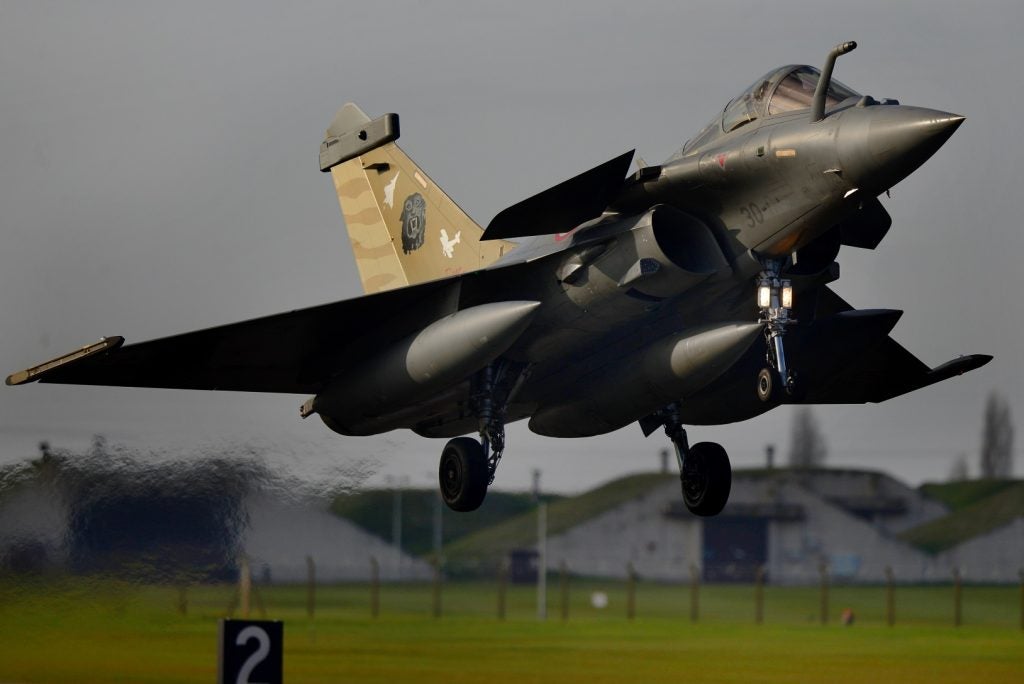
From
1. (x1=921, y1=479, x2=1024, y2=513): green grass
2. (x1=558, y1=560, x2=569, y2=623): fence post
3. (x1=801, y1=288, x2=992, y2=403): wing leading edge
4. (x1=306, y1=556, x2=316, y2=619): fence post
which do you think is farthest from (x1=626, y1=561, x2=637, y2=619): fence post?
(x1=801, y1=288, x2=992, y2=403): wing leading edge

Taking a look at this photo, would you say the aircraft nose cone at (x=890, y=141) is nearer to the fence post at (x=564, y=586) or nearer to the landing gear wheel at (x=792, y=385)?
the landing gear wheel at (x=792, y=385)

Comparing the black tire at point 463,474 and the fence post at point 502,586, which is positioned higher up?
the black tire at point 463,474

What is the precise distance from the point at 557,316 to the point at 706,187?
6.16 ft

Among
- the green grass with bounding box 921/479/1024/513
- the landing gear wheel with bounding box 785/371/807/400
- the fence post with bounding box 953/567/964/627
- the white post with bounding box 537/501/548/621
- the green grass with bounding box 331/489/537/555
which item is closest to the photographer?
the landing gear wheel with bounding box 785/371/807/400

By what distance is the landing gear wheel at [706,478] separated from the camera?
15.0 metres

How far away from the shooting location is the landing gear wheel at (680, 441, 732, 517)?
15.0 meters

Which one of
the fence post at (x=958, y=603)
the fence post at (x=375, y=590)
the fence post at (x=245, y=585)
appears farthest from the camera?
the fence post at (x=958, y=603)

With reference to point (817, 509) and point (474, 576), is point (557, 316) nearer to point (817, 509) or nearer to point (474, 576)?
point (474, 576)

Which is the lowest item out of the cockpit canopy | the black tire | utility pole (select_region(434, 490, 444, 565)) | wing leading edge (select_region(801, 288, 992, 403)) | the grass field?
the grass field

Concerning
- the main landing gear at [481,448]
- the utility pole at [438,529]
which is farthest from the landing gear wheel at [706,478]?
the utility pole at [438,529]

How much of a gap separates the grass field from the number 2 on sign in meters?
3.07

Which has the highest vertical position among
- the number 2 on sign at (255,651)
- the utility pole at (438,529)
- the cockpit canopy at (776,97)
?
the cockpit canopy at (776,97)

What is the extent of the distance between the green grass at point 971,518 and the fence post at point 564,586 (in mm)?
13067

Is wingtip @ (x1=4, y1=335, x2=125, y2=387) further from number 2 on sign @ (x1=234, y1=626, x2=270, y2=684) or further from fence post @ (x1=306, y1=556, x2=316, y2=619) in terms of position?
fence post @ (x1=306, y1=556, x2=316, y2=619)
